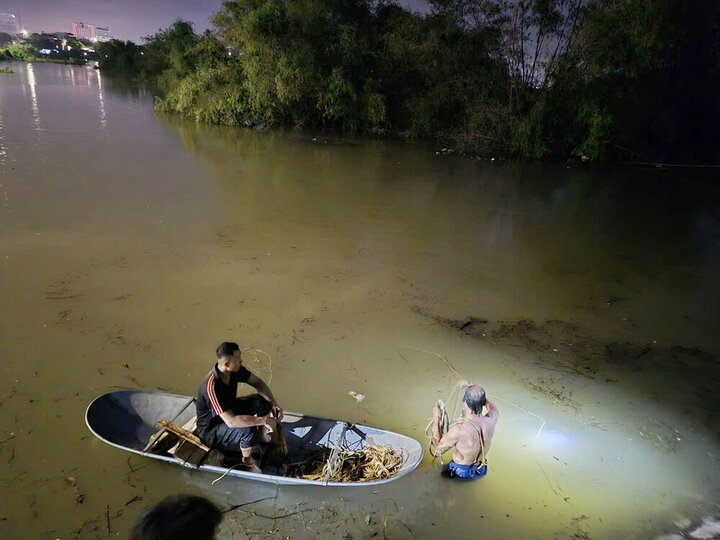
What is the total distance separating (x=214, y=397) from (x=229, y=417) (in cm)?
18

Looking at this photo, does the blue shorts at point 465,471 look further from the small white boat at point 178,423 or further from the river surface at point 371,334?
the small white boat at point 178,423

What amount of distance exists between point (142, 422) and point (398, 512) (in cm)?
219

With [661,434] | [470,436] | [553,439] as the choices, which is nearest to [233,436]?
[470,436]

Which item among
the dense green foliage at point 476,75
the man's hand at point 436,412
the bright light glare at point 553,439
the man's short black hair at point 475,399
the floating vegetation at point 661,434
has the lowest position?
the bright light glare at point 553,439

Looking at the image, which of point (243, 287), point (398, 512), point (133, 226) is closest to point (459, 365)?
point (398, 512)

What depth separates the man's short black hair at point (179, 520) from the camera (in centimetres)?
313

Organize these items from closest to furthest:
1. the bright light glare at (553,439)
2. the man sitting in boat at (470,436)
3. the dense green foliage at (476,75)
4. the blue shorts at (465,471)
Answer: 1. the man sitting in boat at (470,436)
2. the blue shorts at (465,471)
3. the bright light glare at (553,439)
4. the dense green foliage at (476,75)

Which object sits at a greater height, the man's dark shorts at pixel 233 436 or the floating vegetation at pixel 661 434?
the man's dark shorts at pixel 233 436

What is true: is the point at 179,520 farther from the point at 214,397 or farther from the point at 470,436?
the point at 470,436

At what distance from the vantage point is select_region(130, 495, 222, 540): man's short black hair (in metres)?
3.13

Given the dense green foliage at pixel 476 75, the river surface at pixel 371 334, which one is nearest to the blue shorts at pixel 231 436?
the river surface at pixel 371 334

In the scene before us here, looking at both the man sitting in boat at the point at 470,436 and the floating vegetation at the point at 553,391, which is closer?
the man sitting in boat at the point at 470,436

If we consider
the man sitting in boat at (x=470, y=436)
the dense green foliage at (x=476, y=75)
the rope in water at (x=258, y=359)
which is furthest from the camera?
the dense green foliage at (x=476, y=75)

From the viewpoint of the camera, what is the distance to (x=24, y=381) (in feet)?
14.3
